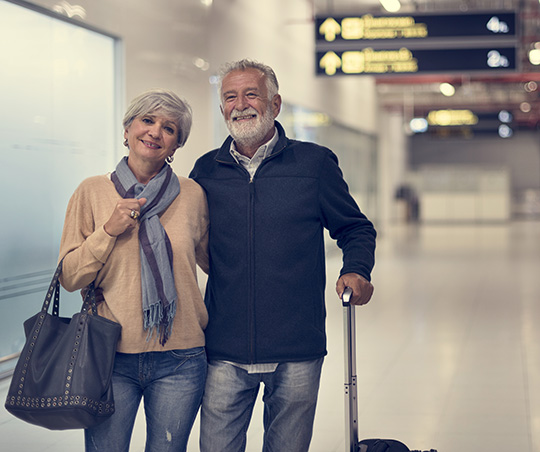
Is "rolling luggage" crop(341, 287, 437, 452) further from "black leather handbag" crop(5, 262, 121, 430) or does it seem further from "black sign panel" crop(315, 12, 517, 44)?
"black sign panel" crop(315, 12, 517, 44)

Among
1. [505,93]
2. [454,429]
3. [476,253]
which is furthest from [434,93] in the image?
[454,429]

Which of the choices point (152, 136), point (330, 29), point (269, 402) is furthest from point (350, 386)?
point (330, 29)

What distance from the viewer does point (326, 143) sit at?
16.5 meters

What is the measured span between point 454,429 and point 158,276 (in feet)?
9.09

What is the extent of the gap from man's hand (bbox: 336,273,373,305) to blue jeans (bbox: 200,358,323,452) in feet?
0.87

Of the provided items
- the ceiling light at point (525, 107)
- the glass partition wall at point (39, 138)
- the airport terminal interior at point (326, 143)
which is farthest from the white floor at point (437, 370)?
the ceiling light at point (525, 107)

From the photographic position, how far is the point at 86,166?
6734 millimetres

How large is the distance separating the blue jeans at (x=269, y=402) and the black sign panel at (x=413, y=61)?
8.05 m

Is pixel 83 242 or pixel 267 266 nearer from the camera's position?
pixel 83 242

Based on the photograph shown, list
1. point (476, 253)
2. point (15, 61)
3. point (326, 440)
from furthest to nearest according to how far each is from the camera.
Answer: point (476, 253) < point (15, 61) < point (326, 440)

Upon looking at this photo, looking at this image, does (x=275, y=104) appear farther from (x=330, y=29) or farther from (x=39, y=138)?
(x=330, y=29)

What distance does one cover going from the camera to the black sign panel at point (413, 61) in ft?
32.4

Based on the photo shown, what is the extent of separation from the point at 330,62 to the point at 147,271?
850 cm

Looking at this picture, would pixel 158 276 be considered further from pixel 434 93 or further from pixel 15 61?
pixel 434 93
